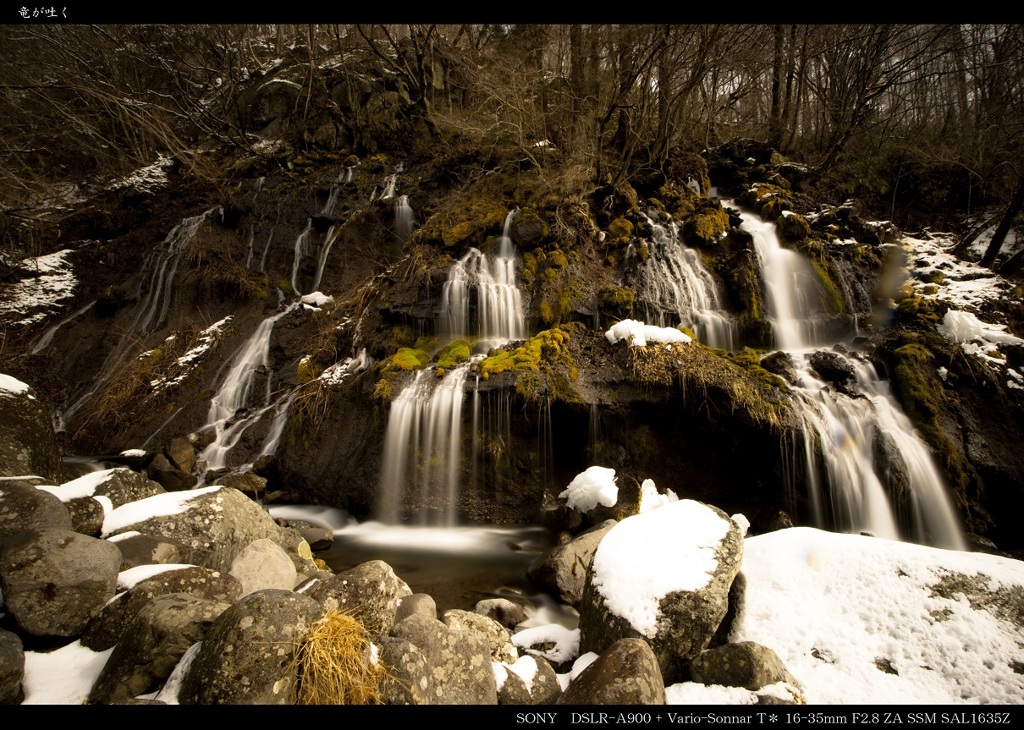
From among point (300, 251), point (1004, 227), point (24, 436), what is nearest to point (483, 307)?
point (24, 436)

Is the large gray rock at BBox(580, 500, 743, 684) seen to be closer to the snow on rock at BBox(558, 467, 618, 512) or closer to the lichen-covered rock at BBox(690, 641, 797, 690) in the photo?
the lichen-covered rock at BBox(690, 641, 797, 690)

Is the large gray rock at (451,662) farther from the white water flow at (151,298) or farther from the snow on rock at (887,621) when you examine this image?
the white water flow at (151,298)

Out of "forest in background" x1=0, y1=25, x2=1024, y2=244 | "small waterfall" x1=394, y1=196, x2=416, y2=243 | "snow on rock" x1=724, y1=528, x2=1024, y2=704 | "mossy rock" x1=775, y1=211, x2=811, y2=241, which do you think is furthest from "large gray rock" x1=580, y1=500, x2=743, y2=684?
"small waterfall" x1=394, y1=196, x2=416, y2=243

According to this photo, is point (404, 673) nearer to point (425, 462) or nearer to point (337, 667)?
point (337, 667)

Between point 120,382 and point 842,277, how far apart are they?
1678 centimetres

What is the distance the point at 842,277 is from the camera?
8.79 metres

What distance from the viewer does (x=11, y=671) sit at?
→ 181cm

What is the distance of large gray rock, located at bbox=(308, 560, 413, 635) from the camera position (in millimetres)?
2424

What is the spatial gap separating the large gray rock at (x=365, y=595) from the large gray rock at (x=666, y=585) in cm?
147

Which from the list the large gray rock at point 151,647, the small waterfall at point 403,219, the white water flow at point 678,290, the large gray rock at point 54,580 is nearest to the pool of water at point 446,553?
the large gray rock at point 151,647

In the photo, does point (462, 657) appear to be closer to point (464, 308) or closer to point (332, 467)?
point (332, 467)

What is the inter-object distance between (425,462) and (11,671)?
15.5 ft

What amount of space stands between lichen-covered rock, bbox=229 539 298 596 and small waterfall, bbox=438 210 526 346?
538 centimetres
